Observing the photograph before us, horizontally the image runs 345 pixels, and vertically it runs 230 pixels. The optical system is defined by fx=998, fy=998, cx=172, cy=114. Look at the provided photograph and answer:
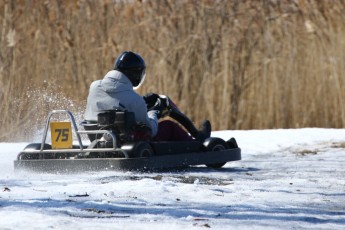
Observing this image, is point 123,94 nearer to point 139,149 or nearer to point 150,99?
point 139,149

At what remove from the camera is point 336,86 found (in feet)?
57.2

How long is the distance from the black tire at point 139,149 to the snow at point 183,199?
24cm

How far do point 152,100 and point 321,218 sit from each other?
536cm

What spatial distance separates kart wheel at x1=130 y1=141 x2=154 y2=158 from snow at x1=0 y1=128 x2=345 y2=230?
0.26 metres

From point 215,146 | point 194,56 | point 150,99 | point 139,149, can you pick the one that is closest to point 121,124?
point 139,149

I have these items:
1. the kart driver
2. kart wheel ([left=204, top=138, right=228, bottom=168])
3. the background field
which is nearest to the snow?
kart wheel ([left=204, top=138, right=228, bottom=168])

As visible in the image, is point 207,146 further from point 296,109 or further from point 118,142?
point 296,109

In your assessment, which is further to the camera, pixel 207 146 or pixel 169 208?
pixel 207 146

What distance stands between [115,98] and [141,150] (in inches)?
28.9

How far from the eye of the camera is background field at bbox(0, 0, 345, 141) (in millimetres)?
17359

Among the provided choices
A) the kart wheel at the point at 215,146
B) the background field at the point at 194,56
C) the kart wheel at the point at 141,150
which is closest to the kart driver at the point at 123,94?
the kart wheel at the point at 141,150

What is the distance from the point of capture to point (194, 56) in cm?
1809

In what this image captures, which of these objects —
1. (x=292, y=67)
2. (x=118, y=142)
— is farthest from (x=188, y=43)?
(x=118, y=142)

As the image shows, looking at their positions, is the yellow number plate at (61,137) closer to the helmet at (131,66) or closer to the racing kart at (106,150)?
the racing kart at (106,150)
